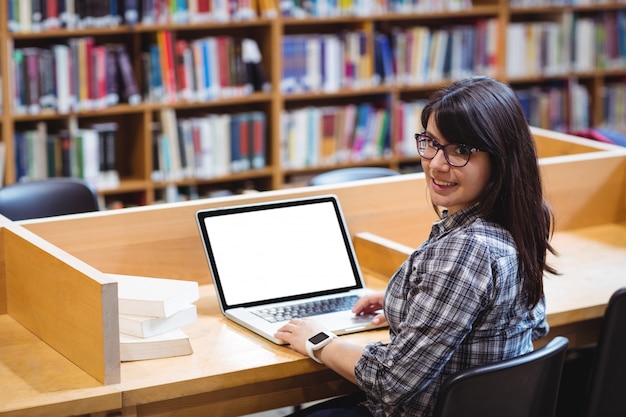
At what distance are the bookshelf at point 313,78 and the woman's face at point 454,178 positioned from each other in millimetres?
2865

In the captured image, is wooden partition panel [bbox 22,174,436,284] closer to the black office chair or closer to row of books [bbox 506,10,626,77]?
the black office chair

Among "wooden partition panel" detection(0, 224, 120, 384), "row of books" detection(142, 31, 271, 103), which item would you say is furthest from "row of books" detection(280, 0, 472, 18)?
"wooden partition panel" detection(0, 224, 120, 384)

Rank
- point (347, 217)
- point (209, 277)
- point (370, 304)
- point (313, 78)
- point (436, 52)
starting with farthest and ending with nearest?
1. point (436, 52)
2. point (313, 78)
3. point (347, 217)
4. point (209, 277)
5. point (370, 304)

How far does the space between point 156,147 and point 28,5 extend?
0.90 meters

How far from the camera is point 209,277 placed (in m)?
2.53

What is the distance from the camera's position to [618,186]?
325cm

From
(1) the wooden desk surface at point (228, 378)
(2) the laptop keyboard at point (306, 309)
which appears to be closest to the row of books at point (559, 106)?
(2) the laptop keyboard at point (306, 309)

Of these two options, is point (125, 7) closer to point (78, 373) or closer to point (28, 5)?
point (28, 5)

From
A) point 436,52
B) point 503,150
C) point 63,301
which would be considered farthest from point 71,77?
point 503,150

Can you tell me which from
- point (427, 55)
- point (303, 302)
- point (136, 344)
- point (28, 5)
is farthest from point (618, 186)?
point (28, 5)

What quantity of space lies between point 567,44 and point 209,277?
12.5 feet

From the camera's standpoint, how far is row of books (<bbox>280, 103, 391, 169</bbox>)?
16.6ft

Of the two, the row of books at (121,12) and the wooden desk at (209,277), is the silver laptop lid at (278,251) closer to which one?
the wooden desk at (209,277)

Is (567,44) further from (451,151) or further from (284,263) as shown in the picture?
(451,151)
